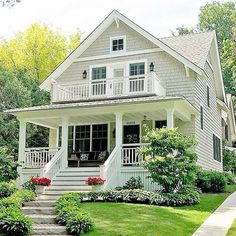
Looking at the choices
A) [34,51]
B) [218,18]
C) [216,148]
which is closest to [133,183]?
[216,148]

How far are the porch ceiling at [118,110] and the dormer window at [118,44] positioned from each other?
12.5 ft

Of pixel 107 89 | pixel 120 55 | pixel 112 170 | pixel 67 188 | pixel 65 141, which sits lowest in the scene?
pixel 67 188

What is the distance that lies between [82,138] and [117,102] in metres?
5.48

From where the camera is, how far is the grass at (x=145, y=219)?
32.6 feet

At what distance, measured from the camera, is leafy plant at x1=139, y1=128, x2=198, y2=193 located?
14.5 metres

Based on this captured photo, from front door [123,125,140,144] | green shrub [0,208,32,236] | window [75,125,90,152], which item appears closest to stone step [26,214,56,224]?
green shrub [0,208,32,236]

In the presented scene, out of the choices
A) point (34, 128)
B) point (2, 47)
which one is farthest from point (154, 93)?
point (2, 47)

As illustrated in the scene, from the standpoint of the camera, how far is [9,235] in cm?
972

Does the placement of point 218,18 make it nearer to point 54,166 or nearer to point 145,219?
point 54,166

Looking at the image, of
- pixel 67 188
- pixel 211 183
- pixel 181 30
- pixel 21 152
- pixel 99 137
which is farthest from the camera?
pixel 181 30

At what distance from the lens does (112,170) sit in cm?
1659

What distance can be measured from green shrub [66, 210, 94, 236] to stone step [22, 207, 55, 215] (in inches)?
82.8

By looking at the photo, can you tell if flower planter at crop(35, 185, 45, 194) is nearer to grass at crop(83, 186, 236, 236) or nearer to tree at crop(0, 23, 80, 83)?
grass at crop(83, 186, 236, 236)

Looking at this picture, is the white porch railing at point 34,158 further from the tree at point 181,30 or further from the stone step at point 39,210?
the tree at point 181,30
